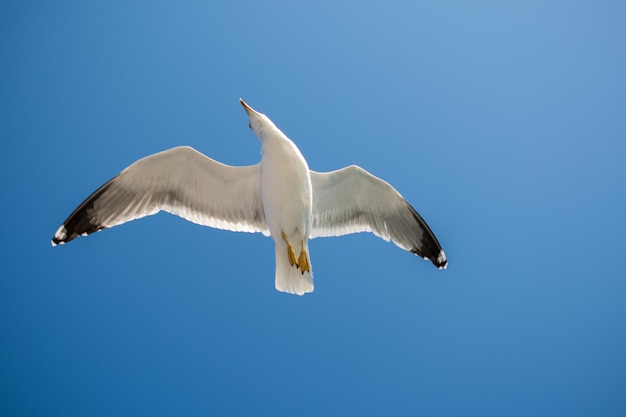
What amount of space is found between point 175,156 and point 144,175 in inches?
9.3

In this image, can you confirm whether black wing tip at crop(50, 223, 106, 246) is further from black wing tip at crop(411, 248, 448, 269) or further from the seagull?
black wing tip at crop(411, 248, 448, 269)

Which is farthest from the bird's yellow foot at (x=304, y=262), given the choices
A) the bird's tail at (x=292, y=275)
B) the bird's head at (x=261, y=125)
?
the bird's head at (x=261, y=125)

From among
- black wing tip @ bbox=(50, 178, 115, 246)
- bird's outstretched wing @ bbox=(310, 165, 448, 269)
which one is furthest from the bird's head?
black wing tip @ bbox=(50, 178, 115, 246)

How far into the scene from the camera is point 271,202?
4020mm

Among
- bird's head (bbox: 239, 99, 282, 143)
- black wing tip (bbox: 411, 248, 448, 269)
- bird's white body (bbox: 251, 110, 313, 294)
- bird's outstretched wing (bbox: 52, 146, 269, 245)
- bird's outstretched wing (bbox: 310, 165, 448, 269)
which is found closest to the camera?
bird's white body (bbox: 251, 110, 313, 294)

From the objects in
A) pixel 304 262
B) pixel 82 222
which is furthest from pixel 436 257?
pixel 82 222

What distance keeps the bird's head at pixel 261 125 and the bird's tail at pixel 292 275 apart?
2.11 ft

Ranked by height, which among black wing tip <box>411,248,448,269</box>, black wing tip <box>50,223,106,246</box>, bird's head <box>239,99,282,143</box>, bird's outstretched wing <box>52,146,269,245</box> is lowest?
black wing tip <box>50,223,106,246</box>

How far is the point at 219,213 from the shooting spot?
443 cm

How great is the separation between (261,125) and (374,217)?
1.00 meters

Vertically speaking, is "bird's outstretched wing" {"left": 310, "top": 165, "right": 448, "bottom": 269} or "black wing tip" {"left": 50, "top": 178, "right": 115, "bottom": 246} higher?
"bird's outstretched wing" {"left": 310, "top": 165, "right": 448, "bottom": 269}

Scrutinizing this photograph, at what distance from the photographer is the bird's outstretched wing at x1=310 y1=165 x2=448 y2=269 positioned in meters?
4.41

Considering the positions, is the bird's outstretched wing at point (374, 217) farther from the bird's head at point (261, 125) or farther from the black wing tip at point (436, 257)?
Result: the bird's head at point (261, 125)

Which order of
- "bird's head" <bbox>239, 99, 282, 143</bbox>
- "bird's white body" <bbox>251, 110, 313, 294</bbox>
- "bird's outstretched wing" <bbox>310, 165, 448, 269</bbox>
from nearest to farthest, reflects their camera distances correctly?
1. "bird's white body" <bbox>251, 110, 313, 294</bbox>
2. "bird's head" <bbox>239, 99, 282, 143</bbox>
3. "bird's outstretched wing" <bbox>310, 165, 448, 269</bbox>
